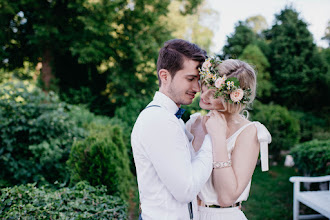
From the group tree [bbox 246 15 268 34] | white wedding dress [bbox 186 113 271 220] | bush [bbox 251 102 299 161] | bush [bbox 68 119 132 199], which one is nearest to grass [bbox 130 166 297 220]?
bush [bbox 251 102 299 161]

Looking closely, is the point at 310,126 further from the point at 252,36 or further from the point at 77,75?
the point at 77,75

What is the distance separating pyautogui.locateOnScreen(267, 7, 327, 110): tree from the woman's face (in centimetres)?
1399

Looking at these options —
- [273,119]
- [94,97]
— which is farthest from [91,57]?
[273,119]

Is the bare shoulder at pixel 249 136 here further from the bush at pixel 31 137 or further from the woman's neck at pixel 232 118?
the bush at pixel 31 137

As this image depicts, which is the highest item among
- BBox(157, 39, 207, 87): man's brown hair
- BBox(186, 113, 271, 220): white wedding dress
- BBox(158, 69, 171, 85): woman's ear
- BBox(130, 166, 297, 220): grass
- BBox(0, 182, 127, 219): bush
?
BBox(157, 39, 207, 87): man's brown hair

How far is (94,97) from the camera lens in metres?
13.8

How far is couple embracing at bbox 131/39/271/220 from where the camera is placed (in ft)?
5.14

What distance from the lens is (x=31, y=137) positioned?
5238mm

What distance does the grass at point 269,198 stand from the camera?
5259mm

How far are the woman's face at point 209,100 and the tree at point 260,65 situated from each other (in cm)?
1337

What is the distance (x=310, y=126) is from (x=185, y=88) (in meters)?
12.7

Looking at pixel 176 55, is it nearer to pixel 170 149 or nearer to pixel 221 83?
pixel 221 83

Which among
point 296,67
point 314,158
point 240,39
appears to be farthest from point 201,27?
point 314,158

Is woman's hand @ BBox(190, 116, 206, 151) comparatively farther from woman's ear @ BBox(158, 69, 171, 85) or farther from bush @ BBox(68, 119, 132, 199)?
bush @ BBox(68, 119, 132, 199)
